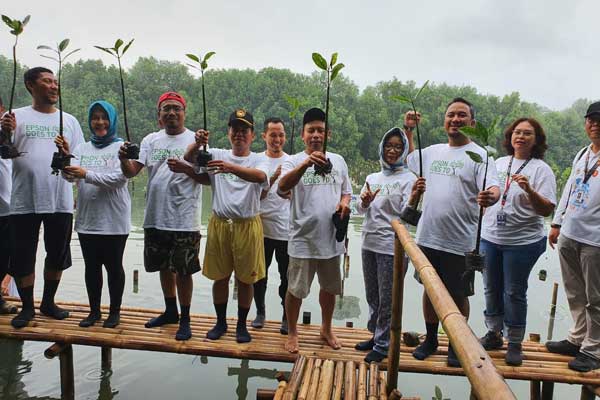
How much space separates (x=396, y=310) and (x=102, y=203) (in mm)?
2564

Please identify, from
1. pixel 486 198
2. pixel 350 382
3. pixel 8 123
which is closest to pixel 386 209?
pixel 486 198

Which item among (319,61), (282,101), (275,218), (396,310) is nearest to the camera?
(396,310)

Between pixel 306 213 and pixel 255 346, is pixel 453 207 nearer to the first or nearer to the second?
pixel 306 213

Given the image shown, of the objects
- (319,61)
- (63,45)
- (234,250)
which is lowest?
(234,250)

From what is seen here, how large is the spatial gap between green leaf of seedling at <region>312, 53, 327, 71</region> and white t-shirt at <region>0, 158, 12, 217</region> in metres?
3.23

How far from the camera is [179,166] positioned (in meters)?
3.39

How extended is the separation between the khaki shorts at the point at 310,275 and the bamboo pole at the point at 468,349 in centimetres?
140

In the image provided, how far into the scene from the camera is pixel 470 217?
3.28 m

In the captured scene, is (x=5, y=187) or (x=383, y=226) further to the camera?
(x=5, y=187)

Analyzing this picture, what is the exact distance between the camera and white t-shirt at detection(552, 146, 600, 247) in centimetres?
324

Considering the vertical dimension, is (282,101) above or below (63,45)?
above

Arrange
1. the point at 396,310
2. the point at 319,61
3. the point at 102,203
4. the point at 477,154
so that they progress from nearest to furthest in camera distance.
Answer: the point at 396,310, the point at 477,154, the point at 319,61, the point at 102,203

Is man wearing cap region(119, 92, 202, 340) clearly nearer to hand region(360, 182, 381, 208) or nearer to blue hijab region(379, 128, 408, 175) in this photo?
hand region(360, 182, 381, 208)

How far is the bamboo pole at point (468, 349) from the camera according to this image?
3.58 feet
